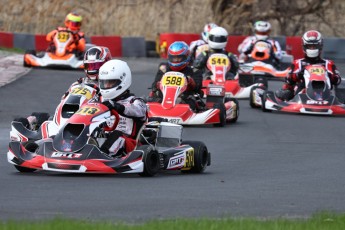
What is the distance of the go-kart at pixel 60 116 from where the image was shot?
11625 millimetres

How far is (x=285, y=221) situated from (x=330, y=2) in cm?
2672

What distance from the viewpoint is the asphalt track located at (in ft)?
25.7

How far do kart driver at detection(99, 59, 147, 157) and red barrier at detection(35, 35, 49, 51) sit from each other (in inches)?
746

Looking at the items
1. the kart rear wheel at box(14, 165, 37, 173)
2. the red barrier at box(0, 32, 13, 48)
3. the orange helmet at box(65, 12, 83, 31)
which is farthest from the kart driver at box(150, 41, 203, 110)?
the red barrier at box(0, 32, 13, 48)

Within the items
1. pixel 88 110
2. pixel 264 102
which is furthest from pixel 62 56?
pixel 88 110

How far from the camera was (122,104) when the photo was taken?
10.5 metres

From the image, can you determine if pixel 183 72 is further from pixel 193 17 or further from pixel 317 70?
pixel 193 17

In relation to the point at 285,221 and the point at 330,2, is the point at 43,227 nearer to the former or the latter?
the point at 285,221

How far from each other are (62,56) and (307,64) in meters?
7.94

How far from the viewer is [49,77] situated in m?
22.9

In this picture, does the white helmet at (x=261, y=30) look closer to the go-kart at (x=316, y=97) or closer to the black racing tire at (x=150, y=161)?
the go-kart at (x=316, y=97)

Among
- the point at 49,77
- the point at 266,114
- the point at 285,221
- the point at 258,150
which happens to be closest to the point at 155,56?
the point at 49,77

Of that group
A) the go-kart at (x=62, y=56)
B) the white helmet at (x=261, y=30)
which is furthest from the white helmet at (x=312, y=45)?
the white helmet at (x=261, y=30)

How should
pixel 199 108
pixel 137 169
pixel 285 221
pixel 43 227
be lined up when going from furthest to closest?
pixel 199 108
pixel 137 169
pixel 285 221
pixel 43 227
